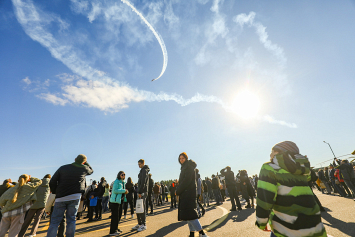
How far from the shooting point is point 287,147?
7.07 ft

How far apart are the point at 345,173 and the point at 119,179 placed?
11785mm

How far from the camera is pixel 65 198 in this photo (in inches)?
150

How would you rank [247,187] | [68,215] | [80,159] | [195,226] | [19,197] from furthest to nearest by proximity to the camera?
[247,187] < [19,197] < [80,159] < [68,215] < [195,226]

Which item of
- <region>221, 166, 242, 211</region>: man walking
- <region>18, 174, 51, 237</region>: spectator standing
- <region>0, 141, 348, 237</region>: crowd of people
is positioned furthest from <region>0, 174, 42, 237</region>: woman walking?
<region>221, 166, 242, 211</region>: man walking

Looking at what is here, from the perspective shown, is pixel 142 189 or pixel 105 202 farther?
pixel 105 202

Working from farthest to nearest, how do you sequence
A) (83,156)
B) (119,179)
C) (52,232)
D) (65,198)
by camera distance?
(119,179) < (83,156) < (65,198) < (52,232)

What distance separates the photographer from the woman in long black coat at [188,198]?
11.6ft

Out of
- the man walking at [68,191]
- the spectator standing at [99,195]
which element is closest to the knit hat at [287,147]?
the man walking at [68,191]

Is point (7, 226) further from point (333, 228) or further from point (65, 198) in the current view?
point (333, 228)

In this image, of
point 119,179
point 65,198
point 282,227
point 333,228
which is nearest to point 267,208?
point 282,227

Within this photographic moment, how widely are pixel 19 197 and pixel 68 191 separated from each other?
2.28 metres

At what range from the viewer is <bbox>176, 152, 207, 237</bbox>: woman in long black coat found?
353cm

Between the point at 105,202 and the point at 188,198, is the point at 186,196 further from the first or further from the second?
the point at 105,202

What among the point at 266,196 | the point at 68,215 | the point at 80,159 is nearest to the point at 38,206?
the point at 68,215
